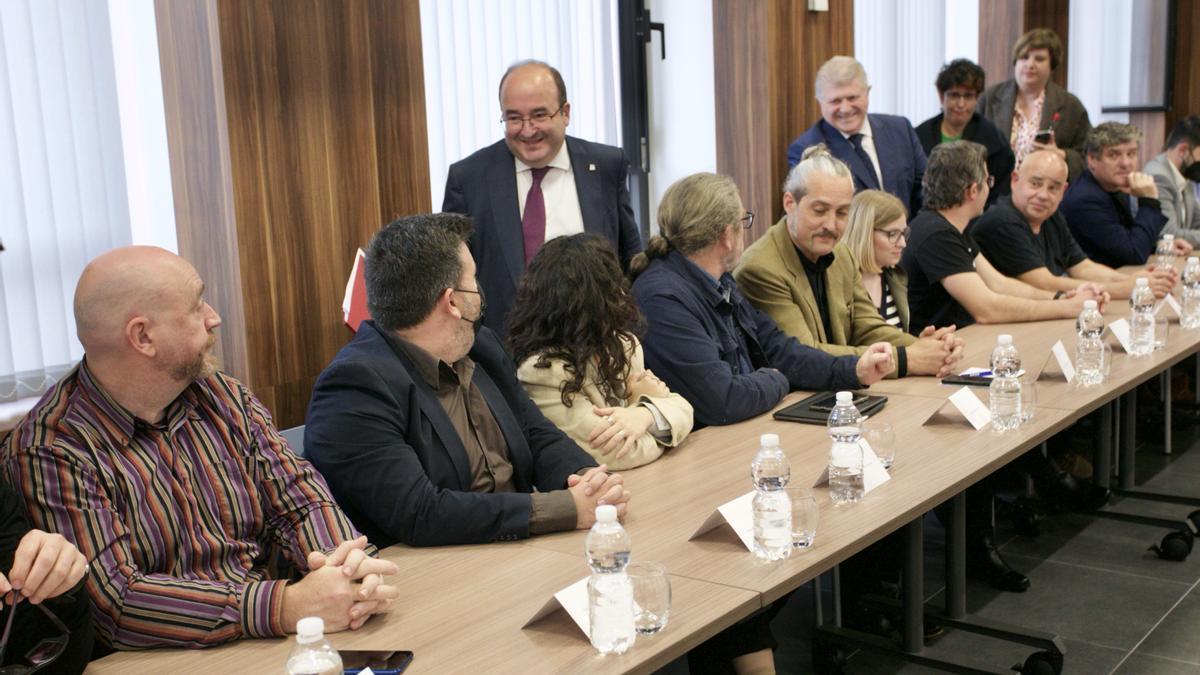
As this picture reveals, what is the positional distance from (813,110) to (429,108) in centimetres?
227

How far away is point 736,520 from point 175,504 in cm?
102

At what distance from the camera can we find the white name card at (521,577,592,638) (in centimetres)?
183

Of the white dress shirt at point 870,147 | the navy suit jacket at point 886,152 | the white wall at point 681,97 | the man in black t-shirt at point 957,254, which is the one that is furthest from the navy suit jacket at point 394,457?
the white wall at point 681,97

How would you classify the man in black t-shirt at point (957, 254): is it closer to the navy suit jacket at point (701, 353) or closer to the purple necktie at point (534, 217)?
the navy suit jacket at point (701, 353)

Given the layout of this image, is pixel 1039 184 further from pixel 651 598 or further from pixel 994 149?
pixel 651 598

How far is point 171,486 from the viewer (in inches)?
80.9

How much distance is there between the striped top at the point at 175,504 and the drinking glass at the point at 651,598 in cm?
58

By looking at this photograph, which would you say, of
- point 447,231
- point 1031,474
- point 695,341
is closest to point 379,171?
point 695,341

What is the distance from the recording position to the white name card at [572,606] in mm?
1827

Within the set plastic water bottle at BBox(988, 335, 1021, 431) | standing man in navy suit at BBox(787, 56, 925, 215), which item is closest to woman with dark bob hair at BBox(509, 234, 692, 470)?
plastic water bottle at BBox(988, 335, 1021, 431)

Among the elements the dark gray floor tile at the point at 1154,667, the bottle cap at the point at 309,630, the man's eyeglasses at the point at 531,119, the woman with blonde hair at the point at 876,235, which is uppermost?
the man's eyeglasses at the point at 531,119

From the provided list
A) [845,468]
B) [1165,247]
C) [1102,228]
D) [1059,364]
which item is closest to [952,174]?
[1059,364]

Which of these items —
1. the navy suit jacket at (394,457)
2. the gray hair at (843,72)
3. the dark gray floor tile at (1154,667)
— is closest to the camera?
the navy suit jacket at (394,457)

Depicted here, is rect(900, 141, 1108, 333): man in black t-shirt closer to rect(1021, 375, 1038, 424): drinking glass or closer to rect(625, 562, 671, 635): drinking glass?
rect(1021, 375, 1038, 424): drinking glass
